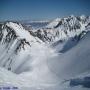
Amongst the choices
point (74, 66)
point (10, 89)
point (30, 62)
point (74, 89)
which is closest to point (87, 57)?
point (74, 66)

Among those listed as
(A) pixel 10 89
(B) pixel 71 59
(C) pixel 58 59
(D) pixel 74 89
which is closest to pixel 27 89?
(A) pixel 10 89

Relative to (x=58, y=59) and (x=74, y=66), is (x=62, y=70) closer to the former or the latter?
(x=74, y=66)

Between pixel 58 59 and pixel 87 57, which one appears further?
pixel 58 59

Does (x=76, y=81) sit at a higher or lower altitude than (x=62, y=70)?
lower

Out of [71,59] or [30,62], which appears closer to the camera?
[71,59]

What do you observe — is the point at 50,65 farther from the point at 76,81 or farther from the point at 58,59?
the point at 76,81

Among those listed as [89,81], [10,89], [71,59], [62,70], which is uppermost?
[71,59]

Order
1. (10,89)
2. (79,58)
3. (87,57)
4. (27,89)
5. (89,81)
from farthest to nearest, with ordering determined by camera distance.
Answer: (79,58)
(87,57)
(89,81)
(27,89)
(10,89)

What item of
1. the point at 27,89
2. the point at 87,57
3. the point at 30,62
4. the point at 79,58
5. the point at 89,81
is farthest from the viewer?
the point at 30,62

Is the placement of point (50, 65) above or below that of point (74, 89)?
above
